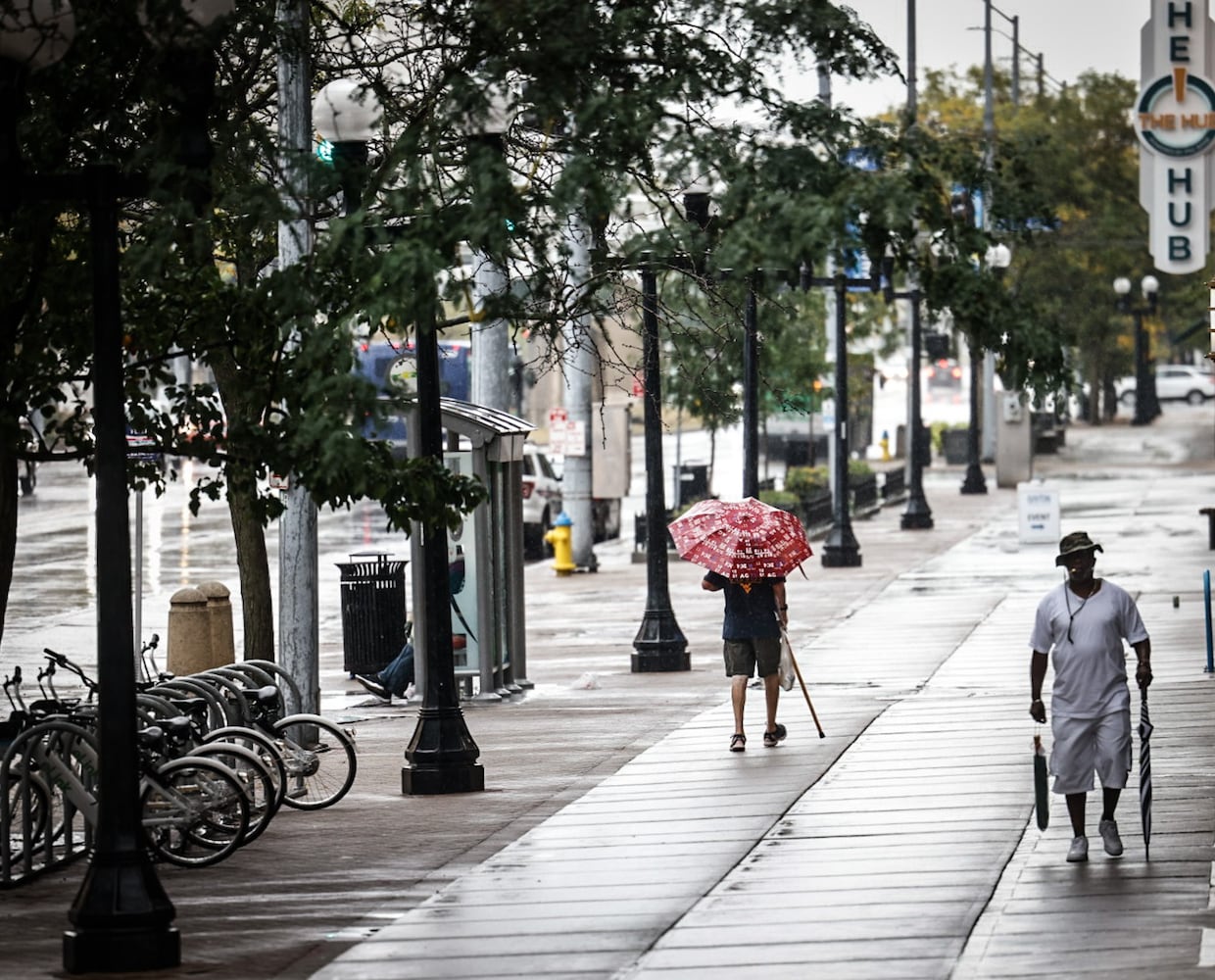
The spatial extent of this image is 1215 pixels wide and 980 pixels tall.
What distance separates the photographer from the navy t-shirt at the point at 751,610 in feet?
52.8

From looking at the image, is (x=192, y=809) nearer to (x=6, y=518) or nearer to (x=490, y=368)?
(x=6, y=518)

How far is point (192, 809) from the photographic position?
1229 centimetres

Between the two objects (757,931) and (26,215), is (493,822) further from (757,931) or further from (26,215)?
(26,215)

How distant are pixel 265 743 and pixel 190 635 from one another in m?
6.85

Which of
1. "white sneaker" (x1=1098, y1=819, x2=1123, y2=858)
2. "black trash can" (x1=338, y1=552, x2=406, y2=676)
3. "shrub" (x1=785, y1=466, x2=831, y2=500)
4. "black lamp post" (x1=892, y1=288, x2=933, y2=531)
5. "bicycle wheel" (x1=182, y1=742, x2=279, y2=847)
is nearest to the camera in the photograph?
"white sneaker" (x1=1098, y1=819, x2=1123, y2=858)

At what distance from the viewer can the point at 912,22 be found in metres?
46.4

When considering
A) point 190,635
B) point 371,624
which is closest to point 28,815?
point 190,635

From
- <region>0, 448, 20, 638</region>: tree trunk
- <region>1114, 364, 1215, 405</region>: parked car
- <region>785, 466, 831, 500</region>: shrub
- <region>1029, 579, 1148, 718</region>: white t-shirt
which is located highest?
<region>1114, 364, 1215, 405</region>: parked car

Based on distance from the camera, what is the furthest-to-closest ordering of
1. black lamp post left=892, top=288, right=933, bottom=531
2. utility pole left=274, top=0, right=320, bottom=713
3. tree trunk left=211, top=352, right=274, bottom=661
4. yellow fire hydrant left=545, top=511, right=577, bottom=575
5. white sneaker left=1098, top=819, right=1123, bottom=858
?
black lamp post left=892, top=288, right=933, bottom=531, yellow fire hydrant left=545, top=511, right=577, bottom=575, tree trunk left=211, top=352, right=274, bottom=661, utility pole left=274, top=0, right=320, bottom=713, white sneaker left=1098, top=819, right=1123, bottom=858

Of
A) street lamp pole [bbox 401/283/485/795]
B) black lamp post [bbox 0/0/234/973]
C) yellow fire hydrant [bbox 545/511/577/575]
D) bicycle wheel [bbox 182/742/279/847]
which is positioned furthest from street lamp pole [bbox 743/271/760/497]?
black lamp post [bbox 0/0/234/973]

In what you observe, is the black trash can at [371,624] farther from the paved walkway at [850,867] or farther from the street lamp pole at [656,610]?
the paved walkway at [850,867]

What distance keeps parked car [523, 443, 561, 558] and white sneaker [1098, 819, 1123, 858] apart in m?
26.7

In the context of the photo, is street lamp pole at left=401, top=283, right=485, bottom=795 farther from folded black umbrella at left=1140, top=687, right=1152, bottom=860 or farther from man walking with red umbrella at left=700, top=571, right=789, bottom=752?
folded black umbrella at left=1140, top=687, right=1152, bottom=860

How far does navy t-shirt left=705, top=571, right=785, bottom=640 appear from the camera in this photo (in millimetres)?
16094
